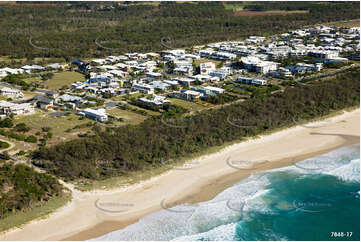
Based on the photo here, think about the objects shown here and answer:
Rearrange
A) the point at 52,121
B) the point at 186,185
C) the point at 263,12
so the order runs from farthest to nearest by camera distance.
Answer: the point at 263,12 → the point at 52,121 → the point at 186,185

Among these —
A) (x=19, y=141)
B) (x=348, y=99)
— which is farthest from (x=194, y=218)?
(x=348, y=99)

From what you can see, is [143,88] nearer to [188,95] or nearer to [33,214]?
[188,95]

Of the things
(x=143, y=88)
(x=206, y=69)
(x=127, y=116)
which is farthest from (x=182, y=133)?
(x=206, y=69)

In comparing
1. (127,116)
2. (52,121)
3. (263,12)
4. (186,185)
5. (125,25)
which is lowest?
(186,185)

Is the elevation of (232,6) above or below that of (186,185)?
above

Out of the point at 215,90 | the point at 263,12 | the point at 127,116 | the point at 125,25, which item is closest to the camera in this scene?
the point at 127,116

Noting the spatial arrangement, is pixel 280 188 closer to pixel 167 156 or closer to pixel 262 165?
pixel 262 165

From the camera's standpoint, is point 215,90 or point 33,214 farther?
point 215,90
